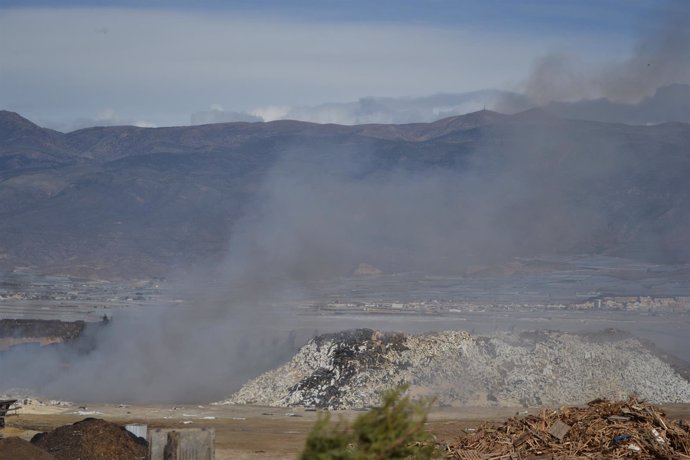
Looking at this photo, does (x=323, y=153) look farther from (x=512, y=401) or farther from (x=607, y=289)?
(x=512, y=401)

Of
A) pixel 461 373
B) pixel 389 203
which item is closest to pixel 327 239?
pixel 389 203

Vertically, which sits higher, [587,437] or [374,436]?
[374,436]

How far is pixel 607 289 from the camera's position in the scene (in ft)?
328

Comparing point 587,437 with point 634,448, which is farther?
point 587,437

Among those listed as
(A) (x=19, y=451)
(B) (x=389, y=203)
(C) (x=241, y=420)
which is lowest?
(C) (x=241, y=420)

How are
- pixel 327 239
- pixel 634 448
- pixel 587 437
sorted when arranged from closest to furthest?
pixel 634 448
pixel 587 437
pixel 327 239

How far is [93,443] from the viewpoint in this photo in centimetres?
1966

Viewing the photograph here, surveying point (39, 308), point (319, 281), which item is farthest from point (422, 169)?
point (39, 308)

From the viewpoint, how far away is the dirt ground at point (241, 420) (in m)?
25.2

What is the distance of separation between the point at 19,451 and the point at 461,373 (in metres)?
20.3

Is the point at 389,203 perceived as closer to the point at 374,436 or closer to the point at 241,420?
the point at 241,420

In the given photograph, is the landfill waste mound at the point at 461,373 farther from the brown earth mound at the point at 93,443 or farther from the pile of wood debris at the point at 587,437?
the pile of wood debris at the point at 587,437

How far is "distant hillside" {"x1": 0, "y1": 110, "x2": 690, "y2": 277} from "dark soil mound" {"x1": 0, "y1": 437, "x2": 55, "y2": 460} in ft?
230

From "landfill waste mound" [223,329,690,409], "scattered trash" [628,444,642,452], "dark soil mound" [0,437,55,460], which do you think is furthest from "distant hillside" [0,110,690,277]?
"scattered trash" [628,444,642,452]
